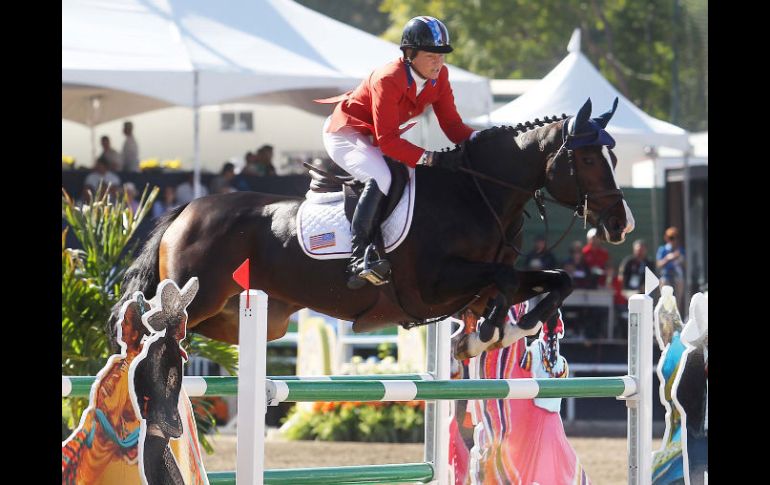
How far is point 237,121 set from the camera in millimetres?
20906

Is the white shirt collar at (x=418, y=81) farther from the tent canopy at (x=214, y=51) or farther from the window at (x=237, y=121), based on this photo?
the window at (x=237, y=121)

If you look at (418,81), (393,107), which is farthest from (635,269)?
(393,107)

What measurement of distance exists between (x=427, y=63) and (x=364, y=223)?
0.71m

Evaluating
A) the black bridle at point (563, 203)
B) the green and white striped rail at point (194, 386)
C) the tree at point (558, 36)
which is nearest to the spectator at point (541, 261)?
the black bridle at point (563, 203)

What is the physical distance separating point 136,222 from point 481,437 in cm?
255

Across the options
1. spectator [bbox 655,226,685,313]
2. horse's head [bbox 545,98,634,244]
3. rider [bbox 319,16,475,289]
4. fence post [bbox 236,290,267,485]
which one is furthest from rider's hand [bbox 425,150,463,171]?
spectator [bbox 655,226,685,313]

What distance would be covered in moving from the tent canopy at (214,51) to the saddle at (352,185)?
4873 mm

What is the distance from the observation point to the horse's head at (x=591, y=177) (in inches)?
207

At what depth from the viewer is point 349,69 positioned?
37.0ft

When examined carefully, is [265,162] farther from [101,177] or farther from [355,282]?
[355,282]

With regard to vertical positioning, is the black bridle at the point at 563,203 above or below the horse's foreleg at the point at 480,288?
above

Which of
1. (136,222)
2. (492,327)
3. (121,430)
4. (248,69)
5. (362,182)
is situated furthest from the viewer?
(248,69)
